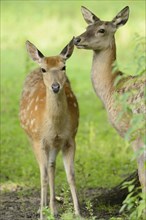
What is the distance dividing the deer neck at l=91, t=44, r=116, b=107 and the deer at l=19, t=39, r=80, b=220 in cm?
38

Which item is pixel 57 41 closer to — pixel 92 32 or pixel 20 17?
pixel 20 17

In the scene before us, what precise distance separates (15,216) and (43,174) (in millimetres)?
551

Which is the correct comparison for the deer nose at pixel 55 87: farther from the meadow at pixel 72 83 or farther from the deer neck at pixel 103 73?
the meadow at pixel 72 83

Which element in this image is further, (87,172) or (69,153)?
(87,172)

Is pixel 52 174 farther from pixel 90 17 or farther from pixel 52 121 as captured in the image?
pixel 90 17

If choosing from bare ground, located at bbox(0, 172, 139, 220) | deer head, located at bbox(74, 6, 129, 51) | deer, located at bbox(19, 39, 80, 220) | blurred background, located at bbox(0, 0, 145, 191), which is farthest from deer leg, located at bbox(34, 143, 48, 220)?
deer head, located at bbox(74, 6, 129, 51)

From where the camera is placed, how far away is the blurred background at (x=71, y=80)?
1169 cm

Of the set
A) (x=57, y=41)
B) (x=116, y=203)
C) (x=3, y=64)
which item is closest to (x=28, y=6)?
(x=57, y=41)

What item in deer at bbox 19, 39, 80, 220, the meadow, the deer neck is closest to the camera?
the deer neck

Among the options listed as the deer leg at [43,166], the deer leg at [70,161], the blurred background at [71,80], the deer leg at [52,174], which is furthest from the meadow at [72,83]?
the deer leg at [43,166]

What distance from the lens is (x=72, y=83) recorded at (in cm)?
1577

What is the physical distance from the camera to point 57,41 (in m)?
20.0

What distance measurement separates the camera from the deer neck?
893 centimetres

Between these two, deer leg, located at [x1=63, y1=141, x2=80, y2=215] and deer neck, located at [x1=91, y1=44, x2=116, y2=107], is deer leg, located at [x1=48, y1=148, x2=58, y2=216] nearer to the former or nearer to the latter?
deer leg, located at [x1=63, y1=141, x2=80, y2=215]
